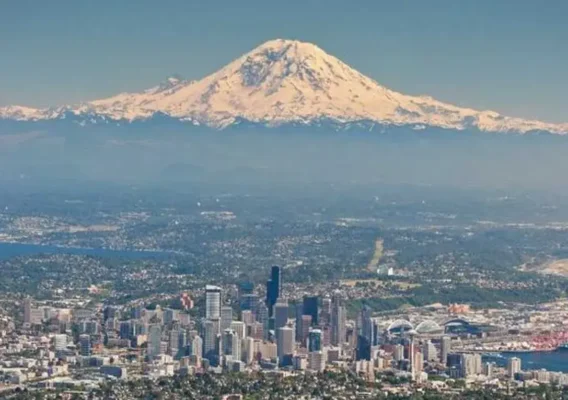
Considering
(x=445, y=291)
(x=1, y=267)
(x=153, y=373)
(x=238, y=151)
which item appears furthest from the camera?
(x=238, y=151)

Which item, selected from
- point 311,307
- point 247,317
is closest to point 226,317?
point 247,317

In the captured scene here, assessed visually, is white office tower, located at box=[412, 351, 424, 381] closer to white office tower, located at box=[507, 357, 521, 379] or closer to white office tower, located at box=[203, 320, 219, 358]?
white office tower, located at box=[507, 357, 521, 379]

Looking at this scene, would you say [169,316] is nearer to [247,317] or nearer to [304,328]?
[247,317]

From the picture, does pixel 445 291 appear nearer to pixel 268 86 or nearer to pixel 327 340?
pixel 327 340

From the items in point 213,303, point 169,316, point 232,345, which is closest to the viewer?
point 232,345

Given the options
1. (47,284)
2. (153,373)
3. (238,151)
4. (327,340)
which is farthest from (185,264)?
(238,151)
